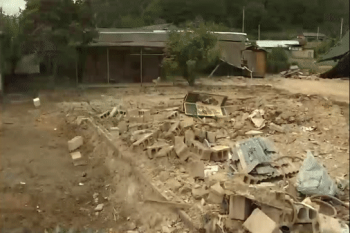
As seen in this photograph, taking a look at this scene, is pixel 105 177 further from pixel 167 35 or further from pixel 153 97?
pixel 167 35

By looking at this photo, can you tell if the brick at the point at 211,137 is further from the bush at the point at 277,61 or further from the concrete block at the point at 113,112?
the concrete block at the point at 113,112

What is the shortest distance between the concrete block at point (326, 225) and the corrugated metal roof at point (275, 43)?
0.66 meters

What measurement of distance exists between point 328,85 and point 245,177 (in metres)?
0.64

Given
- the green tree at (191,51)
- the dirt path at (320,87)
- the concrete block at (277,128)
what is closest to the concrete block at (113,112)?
the green tree at (191,51)

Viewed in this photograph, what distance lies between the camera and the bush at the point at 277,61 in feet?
5.62

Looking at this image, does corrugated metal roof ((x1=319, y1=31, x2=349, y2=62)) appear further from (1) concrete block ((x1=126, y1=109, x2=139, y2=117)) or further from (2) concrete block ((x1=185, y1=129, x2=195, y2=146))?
(1) concrete block ((x1=126, y1=109, x2=139, y2=117))

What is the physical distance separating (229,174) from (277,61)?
1.92ft

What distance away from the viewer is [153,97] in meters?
2.45

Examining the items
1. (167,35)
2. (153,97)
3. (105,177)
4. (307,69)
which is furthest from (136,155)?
(307,69)

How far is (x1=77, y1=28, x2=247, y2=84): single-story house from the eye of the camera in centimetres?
227

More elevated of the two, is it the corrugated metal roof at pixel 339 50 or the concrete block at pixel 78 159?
the corrugated metal roof at pixel 339 50

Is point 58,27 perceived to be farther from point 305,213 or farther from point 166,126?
point 305,213

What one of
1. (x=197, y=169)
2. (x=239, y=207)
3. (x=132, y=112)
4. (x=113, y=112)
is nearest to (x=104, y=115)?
(x=113, y=112)

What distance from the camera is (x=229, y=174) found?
2.01 meters
